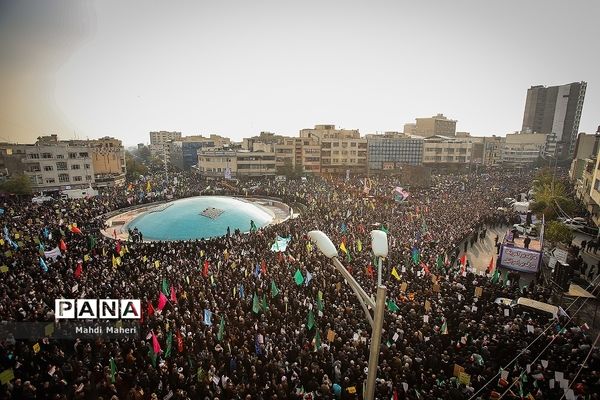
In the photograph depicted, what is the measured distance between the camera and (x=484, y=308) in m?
12.6

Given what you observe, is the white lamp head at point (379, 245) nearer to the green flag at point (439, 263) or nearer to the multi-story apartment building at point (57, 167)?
the green flag at point (439, 263)

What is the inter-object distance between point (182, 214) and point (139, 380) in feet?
64.4

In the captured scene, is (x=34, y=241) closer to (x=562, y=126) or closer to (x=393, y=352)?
(x=393, y=352)

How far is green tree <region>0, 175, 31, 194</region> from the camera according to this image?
4159cm

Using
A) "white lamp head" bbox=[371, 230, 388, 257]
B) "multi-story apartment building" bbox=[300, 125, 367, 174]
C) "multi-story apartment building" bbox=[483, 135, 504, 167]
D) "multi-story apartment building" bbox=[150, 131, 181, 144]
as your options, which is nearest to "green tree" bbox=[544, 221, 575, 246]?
"white lamp head" bbox=[371, 230, 388, 257]

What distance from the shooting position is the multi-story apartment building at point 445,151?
69.5 meters

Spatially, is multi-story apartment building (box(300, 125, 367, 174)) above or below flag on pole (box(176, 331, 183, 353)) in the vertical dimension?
above

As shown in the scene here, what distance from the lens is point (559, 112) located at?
105562 mm

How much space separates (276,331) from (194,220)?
57.4ft

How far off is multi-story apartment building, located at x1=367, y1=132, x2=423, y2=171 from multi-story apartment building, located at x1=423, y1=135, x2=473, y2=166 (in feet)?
10.5

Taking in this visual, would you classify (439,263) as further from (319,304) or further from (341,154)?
(341,154)

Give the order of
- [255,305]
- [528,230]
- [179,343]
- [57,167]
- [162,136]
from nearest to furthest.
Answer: [179,343]
[255,305]
[528,230]
[57,167]
[162,136]

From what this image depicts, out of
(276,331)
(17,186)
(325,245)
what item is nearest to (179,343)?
(276,331)

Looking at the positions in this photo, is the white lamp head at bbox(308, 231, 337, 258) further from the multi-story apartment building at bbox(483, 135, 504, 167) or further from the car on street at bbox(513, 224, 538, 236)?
the multi-story apartment building at bbox(483, 135, 504, 167)
